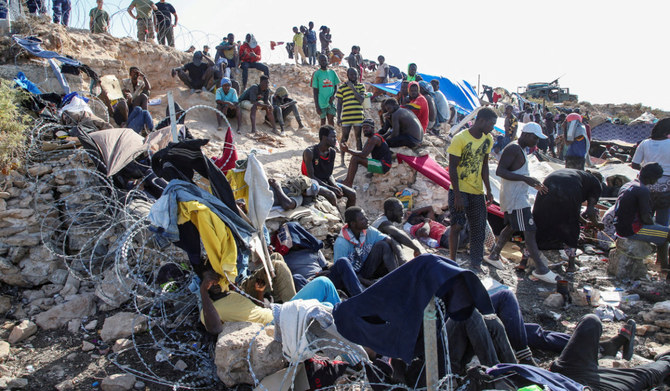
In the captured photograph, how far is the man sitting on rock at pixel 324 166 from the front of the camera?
21.5ft

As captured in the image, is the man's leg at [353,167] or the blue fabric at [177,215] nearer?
the blue fabric at [177,215]

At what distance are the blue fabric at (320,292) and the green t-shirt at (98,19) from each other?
11303 mm

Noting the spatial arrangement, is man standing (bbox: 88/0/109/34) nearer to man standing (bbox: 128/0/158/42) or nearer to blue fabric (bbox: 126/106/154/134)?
man standing (bbox: 128/0/158/42)

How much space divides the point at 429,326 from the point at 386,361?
3.82 feet

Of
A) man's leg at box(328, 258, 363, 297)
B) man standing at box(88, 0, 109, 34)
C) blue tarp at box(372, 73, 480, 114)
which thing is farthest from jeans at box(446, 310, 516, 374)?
man standing at box(88, 0, 109, 34)

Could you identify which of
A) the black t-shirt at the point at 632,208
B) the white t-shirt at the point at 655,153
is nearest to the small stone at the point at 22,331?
the black t-shirt at the point at 632,208

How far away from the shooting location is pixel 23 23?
31.6 ft

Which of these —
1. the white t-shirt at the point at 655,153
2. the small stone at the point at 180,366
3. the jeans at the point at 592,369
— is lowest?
the small stone at the point at 180,366

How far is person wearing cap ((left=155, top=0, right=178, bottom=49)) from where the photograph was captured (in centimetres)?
1174

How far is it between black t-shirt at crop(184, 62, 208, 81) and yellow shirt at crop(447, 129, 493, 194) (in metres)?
8.01

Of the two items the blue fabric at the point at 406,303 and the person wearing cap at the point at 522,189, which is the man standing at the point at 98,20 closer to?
the person wearing cap at the point at 522,189

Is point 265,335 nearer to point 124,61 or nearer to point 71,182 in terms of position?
point 71,182

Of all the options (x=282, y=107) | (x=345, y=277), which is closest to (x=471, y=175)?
(x=345, y=277)

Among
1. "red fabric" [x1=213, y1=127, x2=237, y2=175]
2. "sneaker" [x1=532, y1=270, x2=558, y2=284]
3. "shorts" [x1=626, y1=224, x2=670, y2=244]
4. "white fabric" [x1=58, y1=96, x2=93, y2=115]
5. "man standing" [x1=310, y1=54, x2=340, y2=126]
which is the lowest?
"sneaker" [x1=532, y1=270, x2=558, y2=284]
